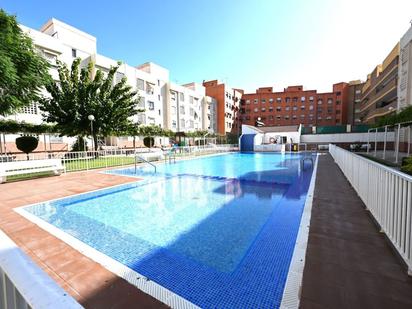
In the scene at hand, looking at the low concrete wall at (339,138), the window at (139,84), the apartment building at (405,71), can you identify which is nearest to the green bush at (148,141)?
the window at (139,84)

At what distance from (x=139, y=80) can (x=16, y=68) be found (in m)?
26.4

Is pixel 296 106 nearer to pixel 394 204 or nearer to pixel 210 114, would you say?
pixel 210 114

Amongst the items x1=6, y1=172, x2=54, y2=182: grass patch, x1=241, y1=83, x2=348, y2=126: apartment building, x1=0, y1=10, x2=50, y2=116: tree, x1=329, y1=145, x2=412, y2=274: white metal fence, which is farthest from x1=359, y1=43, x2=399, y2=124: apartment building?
x1=0, y1=10, x2=50, y2=116: tree

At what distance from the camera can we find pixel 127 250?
3.73 m

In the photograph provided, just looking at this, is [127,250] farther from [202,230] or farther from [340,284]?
[340,284]

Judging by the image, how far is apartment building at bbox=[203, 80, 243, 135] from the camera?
56438 millimetres

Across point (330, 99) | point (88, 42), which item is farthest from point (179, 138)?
point (330, 99)

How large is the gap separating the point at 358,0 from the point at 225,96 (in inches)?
1908

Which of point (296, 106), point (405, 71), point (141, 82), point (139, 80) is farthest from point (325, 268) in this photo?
point (296, 106)

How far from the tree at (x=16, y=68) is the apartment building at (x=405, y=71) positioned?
34.1 meters

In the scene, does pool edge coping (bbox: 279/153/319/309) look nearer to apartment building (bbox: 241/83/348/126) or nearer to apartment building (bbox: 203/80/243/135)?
apartment building (bbox: 203/80/243/135)

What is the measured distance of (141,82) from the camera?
36.9m

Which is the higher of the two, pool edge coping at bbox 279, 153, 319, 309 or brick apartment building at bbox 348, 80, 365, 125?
brick apartment building at bbox 348, 80, 365, 125

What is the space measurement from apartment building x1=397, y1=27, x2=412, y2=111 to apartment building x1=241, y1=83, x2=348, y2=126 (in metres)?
34.2
